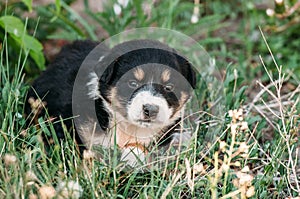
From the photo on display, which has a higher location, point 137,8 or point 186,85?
point 137,8

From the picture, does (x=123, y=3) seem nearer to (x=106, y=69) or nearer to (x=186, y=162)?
(x=106, y=69)

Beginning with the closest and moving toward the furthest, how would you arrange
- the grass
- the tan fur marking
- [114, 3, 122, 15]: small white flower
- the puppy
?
1. the grass
2. the puppy
3. the tan fur marking
4. [114, 3, 122, 15]: small white flower

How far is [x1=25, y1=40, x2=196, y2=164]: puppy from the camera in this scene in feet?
14.8

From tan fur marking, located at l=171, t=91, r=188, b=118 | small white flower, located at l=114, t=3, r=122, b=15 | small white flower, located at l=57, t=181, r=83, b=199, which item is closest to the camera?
small white flower, located at l=57, t=181, r=83, b=199

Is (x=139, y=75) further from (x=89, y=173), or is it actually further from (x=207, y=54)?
(x=207, y=54)

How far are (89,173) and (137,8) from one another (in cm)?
304

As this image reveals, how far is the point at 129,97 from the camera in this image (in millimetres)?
4551

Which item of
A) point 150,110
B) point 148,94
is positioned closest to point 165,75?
point 148,94

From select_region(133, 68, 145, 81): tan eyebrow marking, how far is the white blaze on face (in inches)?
4.7

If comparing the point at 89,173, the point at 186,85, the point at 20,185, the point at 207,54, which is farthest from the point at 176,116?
the point at 207,54

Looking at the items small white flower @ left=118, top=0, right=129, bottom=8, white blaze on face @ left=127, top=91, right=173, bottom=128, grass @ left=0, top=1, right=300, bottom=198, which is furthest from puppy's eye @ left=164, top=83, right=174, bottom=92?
small white flower @ left=118, top=0, right=129, bottom=8

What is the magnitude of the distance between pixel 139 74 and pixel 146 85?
0.10 m

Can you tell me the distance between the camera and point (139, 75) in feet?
14.8

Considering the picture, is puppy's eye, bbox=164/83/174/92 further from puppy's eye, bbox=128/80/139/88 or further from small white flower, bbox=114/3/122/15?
small white flower, bbox=114/3/122/15
